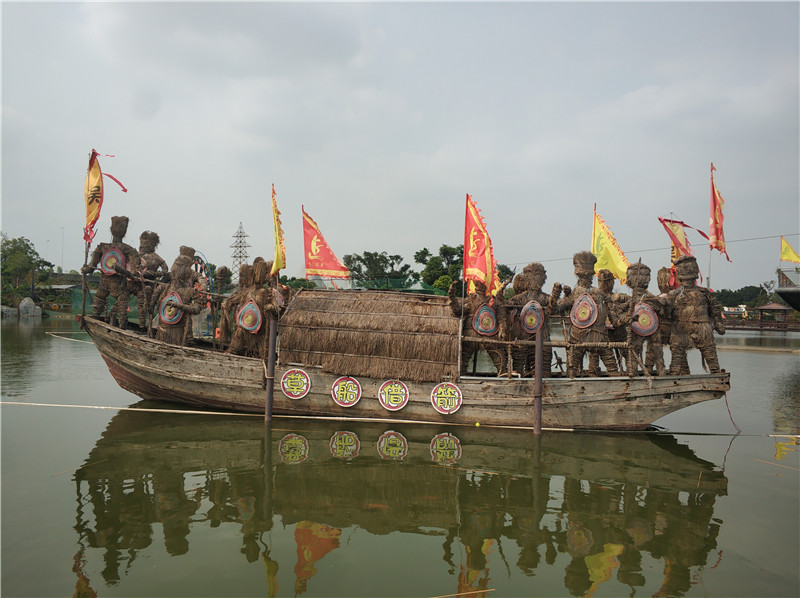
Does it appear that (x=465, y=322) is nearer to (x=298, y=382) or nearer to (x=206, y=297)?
(x=298, y=382)

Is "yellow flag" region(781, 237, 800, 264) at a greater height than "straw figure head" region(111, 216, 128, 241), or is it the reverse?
"yellow flag" region(781, 237, 800, 264)

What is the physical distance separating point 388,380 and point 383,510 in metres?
3.98

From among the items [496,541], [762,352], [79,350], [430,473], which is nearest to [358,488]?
[430,473]

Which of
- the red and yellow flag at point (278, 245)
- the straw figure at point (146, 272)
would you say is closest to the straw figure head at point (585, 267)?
the red and yellow flag at point (278, 245)

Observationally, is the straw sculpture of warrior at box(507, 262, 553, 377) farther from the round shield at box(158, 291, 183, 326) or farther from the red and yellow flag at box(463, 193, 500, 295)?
the round shield at box(158, 291, 183, 326)

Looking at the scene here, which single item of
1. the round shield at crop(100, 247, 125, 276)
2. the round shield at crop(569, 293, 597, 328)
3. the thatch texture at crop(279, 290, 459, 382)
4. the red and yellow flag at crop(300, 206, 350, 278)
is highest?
the red and yellow flag at crop(300, 206, 350, 278)

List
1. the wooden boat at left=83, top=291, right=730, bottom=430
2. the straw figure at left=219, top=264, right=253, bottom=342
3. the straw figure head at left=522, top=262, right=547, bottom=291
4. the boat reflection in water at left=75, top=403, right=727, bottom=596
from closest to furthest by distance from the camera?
the boat reflection in water at left=75, top=403, right=727, bottom=596, the wooden boat at left=83, top=291, right=730, bottom=430, the straw figure head at left=522, top=262, right=547, bottom=291, the straw figure at left=219, top=264, right=253, bottom=342

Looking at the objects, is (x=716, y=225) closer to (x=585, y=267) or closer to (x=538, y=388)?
(x=585, y=267)

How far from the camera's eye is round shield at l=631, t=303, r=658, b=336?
983cm

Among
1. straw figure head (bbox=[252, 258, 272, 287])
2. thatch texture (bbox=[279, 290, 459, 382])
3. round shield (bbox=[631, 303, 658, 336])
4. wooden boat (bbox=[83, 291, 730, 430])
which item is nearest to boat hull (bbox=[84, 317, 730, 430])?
wooden boat (bbox=[83, 291, 730, 430])

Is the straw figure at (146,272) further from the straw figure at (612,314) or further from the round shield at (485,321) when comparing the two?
the straw figure at (612,314)

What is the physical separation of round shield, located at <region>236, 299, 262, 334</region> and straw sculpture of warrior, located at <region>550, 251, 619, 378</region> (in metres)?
6.42

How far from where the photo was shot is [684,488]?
735 cm

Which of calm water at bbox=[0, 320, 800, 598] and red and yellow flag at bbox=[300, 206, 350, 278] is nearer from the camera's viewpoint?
calm water at bbox=[0, 320, 800, 598]
